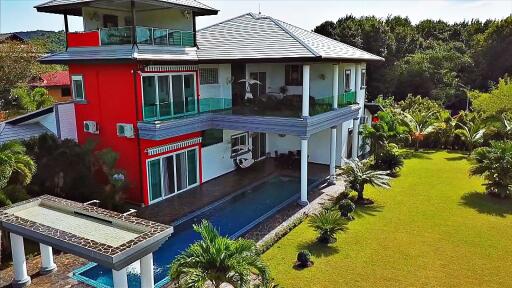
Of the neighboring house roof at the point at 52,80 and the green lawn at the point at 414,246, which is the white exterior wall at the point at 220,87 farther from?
the neighboring house roof at the point at 52,80

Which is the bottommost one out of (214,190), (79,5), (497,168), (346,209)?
(214,190)

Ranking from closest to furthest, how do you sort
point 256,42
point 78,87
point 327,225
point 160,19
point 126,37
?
point 327,225
point 126,37
point 78,87
point 160,19
point 256,42

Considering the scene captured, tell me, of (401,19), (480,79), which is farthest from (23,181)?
(401,19)

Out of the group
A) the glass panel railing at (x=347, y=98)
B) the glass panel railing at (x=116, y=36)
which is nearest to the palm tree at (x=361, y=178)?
the glass panel railing at (x=347, y=98)

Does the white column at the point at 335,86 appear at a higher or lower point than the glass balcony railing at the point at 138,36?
lower

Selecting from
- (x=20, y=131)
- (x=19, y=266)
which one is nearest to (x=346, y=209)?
(x=19, y=266)

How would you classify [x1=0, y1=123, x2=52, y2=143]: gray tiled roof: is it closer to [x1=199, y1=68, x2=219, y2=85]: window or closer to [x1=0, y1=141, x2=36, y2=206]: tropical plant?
[x1=0, y1=141, x2=36, y2=206]: tropical plant

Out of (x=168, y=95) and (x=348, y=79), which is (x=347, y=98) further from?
(x=168, y=95)
